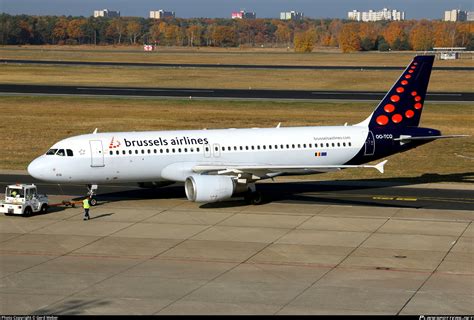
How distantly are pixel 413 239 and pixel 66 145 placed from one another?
19.5 m

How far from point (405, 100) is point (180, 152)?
15076mm

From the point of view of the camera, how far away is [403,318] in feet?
96.1

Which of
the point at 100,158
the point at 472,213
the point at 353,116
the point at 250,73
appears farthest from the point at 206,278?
the point at 250,73

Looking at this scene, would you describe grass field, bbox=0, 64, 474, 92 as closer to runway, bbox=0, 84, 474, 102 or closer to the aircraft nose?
runway, bbox=0, 84, 474, 102

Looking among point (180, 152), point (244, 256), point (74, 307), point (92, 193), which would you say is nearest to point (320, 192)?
point (180, 152)

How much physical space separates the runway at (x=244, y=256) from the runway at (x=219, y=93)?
57.5 m

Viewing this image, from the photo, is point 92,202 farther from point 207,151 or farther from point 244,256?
point 244,256

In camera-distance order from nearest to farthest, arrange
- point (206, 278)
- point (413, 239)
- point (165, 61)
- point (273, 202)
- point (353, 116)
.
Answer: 1. point (206, 278)
2. point (413, 239)
3. point (273, 202)
4. point (353, 116)
5. point (165, 61)

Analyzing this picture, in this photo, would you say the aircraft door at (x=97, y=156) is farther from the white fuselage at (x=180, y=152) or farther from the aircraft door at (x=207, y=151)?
the aircraft door at (x=207, y=151)

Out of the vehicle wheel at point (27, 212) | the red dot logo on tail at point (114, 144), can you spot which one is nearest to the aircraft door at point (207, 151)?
the red dot logo on tail at point (114, 144)

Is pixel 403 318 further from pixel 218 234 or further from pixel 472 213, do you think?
pixel 472 213

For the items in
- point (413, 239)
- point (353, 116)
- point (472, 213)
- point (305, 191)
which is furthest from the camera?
point (353, 116)

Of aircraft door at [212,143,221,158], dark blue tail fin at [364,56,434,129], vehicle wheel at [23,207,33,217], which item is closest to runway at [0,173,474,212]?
aircraft door at [212,143,221,158]

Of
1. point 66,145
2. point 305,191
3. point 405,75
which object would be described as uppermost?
point 405,75
